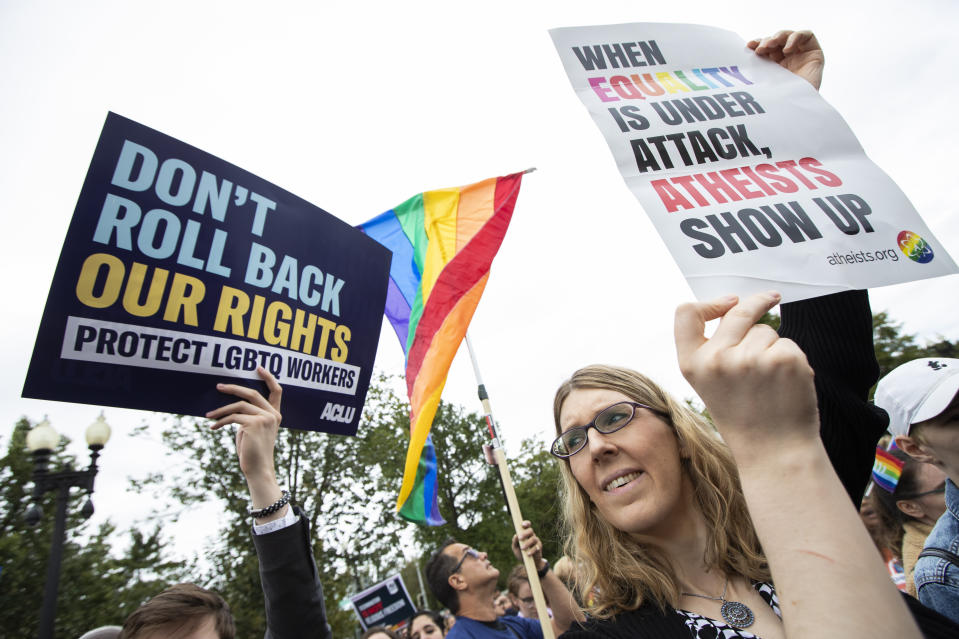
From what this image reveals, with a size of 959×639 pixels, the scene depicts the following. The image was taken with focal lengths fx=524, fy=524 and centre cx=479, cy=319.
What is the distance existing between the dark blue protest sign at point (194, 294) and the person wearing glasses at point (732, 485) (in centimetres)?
134

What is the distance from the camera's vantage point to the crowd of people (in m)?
0.70

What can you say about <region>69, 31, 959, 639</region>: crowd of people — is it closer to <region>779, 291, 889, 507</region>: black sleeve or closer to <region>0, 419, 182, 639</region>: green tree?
<region>779, 291, 889, 507</region>: black sleeve

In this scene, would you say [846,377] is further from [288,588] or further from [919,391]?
Answer: [288,588]

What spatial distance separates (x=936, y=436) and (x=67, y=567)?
63.0ft

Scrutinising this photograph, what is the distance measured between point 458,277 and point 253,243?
199 centimetres

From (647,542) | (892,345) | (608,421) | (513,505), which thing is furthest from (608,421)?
(892,345)

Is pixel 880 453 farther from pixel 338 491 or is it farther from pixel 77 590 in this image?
pixel 77 590

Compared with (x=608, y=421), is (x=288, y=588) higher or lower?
lower

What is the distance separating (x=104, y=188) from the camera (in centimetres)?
202

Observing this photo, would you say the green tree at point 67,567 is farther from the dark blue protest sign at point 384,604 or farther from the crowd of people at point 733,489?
the crowd of people at point 733,489

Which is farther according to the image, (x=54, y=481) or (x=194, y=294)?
(x=54, y=481)

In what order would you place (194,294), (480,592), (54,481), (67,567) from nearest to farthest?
(194,294) → (480,592) → (54,481) → (67,567)

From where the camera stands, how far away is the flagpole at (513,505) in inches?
140

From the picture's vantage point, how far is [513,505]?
4137mm
